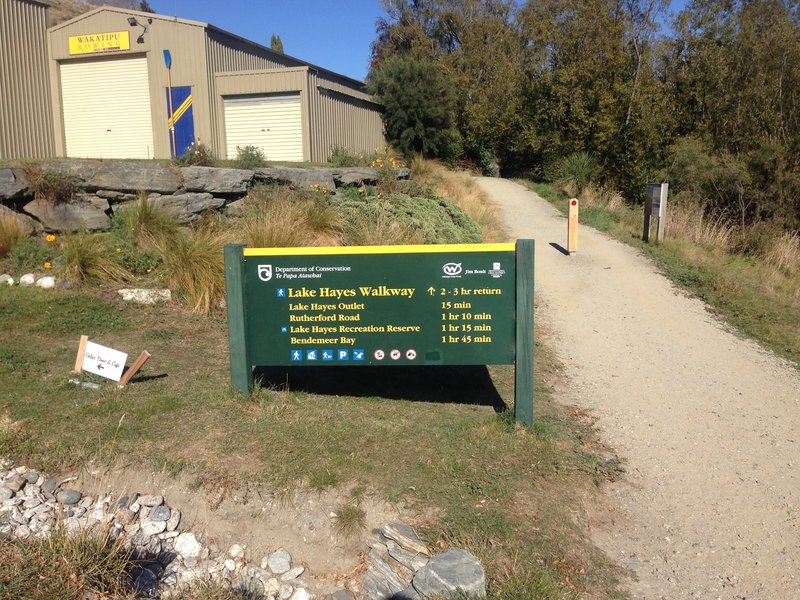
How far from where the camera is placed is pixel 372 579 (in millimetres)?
3930

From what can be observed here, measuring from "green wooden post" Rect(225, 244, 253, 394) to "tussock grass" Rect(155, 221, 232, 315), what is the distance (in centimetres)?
291

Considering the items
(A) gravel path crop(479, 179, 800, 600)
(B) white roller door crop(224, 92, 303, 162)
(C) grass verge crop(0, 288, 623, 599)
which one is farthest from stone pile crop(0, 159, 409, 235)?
(B) white roller door crop(224, 92, 303, 162)

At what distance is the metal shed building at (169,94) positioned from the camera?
691 inches

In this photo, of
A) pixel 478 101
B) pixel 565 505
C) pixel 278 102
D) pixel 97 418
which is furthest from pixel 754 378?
pixel 478 101

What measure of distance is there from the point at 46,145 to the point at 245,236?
36.1 feet

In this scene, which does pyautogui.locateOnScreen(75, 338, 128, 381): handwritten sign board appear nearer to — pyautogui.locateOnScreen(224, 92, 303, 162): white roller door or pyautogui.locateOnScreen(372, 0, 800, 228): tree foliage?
pyautogui.locateOnScreen(224, 92, 303, 162): white roller door

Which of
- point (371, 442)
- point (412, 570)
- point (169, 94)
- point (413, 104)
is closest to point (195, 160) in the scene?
point (169, 94)

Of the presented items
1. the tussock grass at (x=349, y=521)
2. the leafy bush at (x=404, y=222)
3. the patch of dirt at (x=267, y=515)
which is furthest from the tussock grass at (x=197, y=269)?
the tussock grass at (x=349, y=521)

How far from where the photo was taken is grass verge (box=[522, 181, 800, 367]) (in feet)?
29.8

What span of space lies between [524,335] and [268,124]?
14.1m

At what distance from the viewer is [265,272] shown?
545 centimetres

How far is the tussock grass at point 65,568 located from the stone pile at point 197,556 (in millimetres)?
111

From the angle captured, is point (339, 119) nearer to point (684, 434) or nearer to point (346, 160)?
point (346, 160)

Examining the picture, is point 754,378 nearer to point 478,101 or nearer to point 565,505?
point 565,505
